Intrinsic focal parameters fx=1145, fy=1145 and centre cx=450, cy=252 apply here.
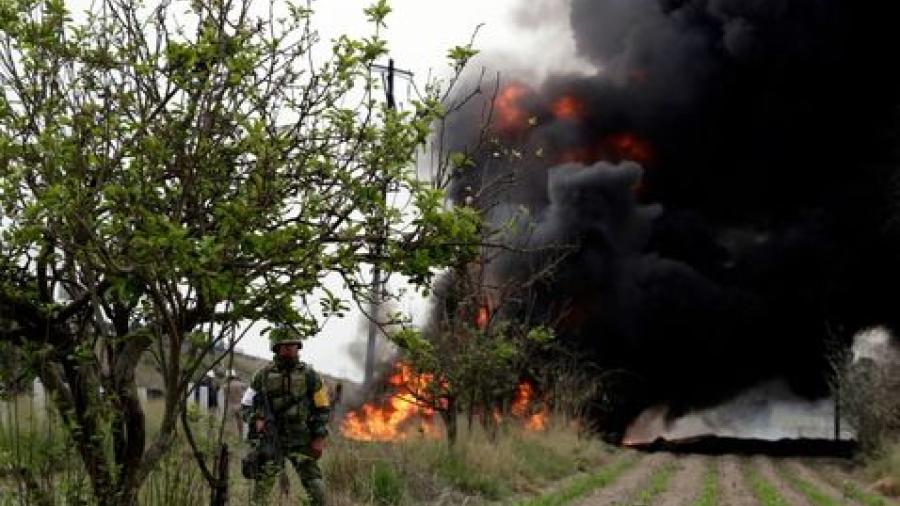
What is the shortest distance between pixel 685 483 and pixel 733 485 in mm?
821

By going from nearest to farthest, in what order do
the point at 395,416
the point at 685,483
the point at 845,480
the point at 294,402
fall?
the point at 294,402
the point at 685,483
the point at 845,480
the point at 395,416

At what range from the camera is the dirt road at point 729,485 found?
16886 millimetres

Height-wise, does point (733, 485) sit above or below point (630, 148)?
below

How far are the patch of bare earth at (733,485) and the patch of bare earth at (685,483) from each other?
0.37 metres

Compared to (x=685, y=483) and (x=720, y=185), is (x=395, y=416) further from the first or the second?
(x=720, y=185)

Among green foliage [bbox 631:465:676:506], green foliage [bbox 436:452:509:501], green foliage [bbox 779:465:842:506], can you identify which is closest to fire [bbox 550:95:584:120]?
green foliage [bbox 631:465:676:506]

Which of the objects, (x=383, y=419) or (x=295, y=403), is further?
(x=383, y=419)

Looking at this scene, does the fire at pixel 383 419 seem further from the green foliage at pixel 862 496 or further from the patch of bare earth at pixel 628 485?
the green foliage at pixel 862 496

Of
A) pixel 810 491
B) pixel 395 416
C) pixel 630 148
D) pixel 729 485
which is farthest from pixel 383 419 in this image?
pixel 630 148

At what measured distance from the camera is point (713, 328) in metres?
36.0

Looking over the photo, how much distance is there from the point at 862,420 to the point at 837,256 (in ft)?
28.8

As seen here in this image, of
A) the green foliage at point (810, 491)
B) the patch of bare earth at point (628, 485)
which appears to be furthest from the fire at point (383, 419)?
the green foliage at point (810, 491)

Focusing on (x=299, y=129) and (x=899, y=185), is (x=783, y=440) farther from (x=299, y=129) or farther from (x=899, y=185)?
(x=299, y=129)

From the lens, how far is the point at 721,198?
121 feet
